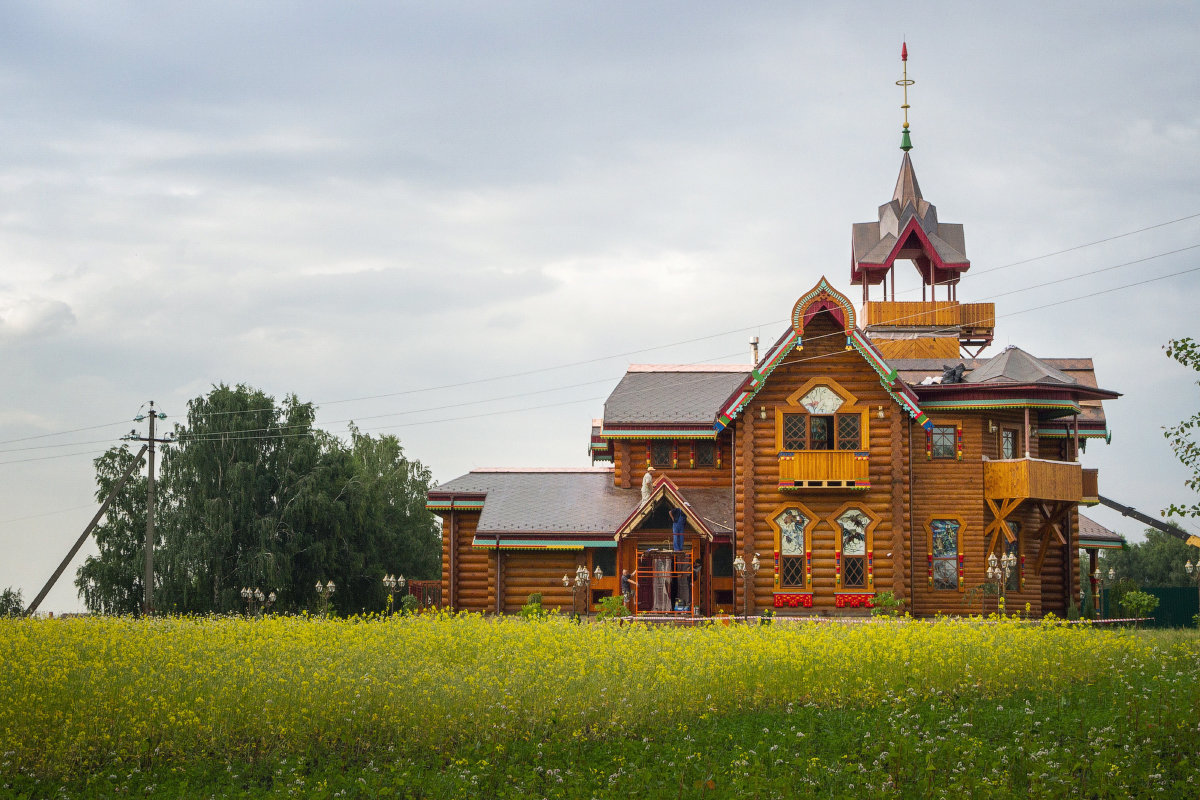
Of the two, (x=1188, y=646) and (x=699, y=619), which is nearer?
(x=1188, y=646)

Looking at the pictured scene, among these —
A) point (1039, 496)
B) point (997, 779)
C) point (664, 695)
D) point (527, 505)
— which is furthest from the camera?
point (527, 505)

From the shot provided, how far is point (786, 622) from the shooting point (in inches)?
1065

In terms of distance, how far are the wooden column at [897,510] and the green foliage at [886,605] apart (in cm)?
61

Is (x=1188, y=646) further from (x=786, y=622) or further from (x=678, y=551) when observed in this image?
(x=678, y=551)

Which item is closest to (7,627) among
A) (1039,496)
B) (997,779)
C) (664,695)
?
(664,695)

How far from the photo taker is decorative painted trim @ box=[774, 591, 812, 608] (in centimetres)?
3625

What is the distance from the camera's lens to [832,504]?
36.8 m

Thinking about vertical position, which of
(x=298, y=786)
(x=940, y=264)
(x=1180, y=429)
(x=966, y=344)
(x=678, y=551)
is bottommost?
(x=298, y=786)

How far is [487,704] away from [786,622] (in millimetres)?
12150

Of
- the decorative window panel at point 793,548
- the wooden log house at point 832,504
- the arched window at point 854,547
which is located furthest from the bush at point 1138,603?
the decorative window panel at point 793,548

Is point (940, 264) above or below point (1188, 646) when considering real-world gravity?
above

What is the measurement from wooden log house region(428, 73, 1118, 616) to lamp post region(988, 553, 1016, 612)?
511mm

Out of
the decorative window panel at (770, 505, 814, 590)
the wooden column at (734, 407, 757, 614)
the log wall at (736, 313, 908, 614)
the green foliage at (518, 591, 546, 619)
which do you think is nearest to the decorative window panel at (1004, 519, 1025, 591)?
the log wall at (736, 313, 908, 614)

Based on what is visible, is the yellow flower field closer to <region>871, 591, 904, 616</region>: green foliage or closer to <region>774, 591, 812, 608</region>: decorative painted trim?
<region>871, 591, 904, 616</region>: green foliage
